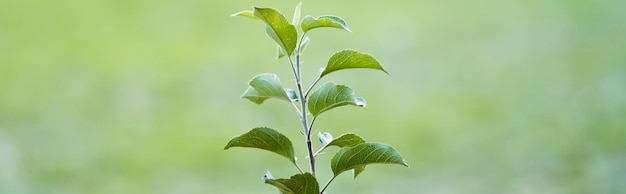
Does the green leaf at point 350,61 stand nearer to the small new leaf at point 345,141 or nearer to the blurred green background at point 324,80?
the small new leaf at point 345,141

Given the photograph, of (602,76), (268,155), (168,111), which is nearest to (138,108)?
(168,111)

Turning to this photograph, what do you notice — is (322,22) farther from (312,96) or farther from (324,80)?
(324,80)

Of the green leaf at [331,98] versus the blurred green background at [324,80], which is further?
the blurred green background at [324,80]

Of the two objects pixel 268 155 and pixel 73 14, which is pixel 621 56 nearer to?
pixel 268 155

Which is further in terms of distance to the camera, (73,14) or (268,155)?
(73,14)

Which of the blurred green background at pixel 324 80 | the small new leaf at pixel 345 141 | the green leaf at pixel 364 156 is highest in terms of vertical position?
the blurred green background at pixel 324 80

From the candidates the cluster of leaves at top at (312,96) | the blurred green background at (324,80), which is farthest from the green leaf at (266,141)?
the blurred green background at (324,80)
